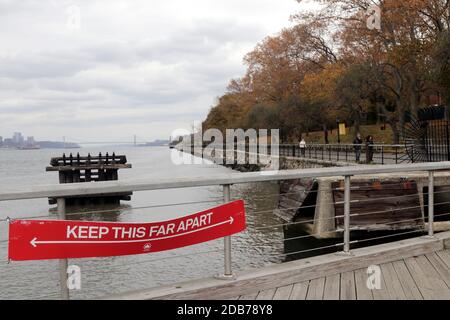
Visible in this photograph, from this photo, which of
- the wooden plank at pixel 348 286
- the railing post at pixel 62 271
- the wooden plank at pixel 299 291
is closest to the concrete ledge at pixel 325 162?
the wooden plank at pixel 348 286

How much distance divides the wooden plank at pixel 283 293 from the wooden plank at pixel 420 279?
43.7 inches

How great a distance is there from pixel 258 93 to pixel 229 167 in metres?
10.1

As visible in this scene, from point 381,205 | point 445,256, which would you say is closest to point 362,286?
point 445,256

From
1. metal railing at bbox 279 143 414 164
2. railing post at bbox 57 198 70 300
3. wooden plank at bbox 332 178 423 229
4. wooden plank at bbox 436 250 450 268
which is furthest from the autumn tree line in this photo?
railing post at bbox 57 198 70 300

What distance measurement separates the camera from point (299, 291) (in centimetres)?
416

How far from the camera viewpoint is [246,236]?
52.2 feet

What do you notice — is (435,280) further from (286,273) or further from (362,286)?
(286,273)

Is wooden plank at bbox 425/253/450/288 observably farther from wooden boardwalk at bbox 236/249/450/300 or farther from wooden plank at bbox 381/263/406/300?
wooden plank at bbox 381/263/406/300

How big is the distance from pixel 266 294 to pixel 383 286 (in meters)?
1.09

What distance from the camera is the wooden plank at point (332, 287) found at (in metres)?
4.03

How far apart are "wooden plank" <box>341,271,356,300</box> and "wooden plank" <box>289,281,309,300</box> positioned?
0.31 meters

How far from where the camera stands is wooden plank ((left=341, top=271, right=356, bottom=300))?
4.04 metres
